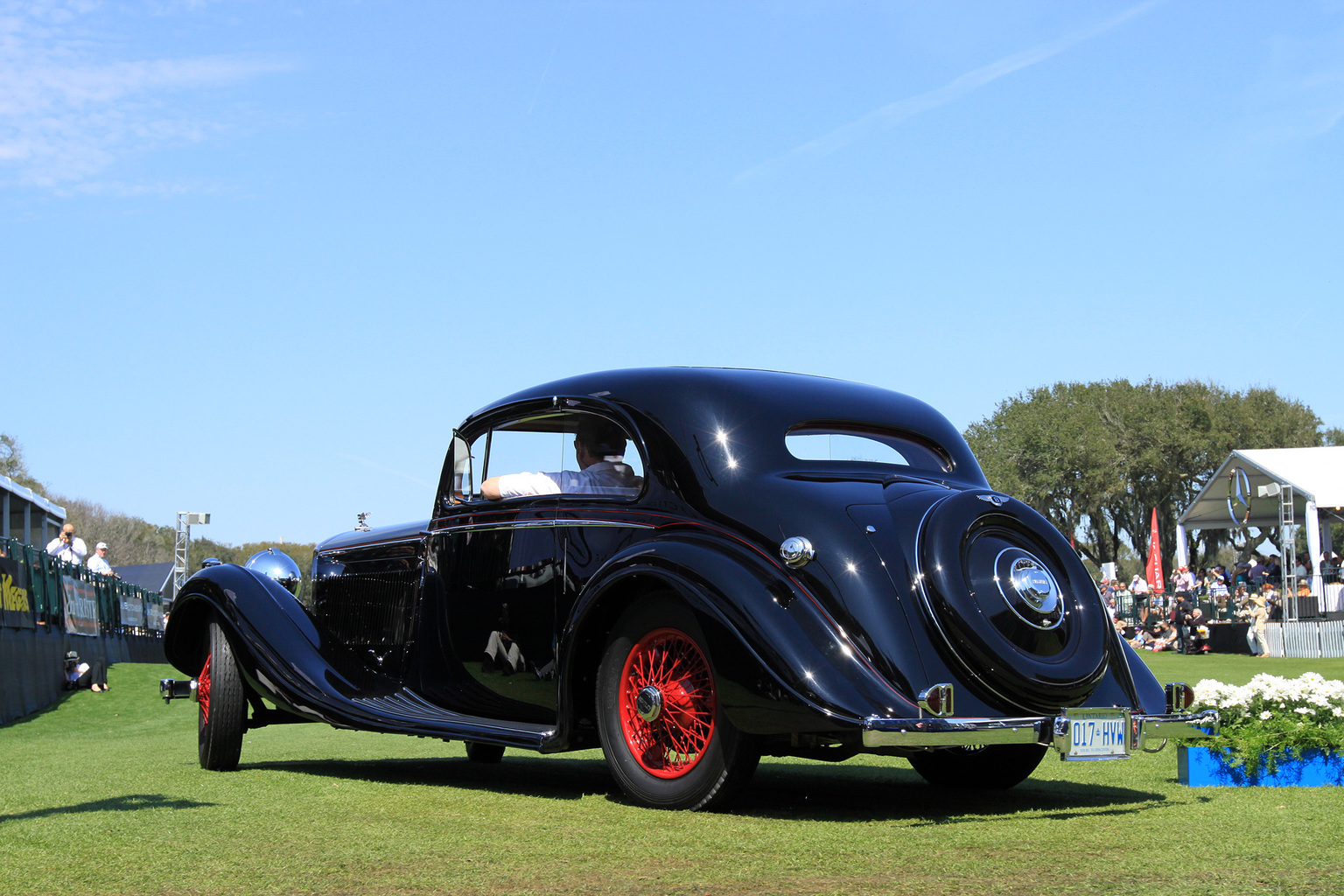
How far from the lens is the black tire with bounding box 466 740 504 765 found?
7.92m

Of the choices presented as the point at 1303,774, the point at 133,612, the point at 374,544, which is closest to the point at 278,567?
the point at 374,544

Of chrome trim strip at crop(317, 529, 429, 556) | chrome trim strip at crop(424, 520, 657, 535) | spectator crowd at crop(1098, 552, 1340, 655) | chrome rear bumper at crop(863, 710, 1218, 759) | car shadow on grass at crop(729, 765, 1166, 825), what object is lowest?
spectator crowd at crop(1098, 552, 1340, 655)

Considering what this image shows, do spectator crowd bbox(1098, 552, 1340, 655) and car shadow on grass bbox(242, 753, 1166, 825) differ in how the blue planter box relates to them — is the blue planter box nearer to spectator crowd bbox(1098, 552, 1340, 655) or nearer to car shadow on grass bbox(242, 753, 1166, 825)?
car shadow on grass bbox(242, 753, 1166, 825)

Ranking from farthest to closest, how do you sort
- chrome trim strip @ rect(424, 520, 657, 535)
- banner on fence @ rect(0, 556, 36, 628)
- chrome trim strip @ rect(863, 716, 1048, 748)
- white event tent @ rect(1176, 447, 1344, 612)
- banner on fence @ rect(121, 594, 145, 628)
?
white event tent @ rect(1176, 447, 1344, 612) < banner on fence @ rect(121, 594, 145, 628) < banner on fence @ rect(0, 556, 36, 628) < chrome trim strip @ rect(424, 520, 657, 535) < chrome trim strip @ rect(863, 716, 1048, 748)

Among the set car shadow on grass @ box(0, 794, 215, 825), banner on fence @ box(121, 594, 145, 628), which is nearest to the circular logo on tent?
banner on fence @ box(121, 594, 145, 628)

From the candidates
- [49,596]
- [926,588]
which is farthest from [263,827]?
[49,596]

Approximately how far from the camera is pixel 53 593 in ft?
55.8

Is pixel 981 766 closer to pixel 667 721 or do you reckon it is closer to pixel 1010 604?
pixel 1010 604

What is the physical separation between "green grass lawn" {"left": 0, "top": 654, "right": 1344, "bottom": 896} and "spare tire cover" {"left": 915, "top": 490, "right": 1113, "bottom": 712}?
53 centimetres

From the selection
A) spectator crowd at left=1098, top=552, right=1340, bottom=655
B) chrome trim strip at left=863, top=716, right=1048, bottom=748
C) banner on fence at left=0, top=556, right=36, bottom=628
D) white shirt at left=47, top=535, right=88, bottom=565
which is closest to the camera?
chrome trim strip at left=863, top=716, right=1048, bottom=748

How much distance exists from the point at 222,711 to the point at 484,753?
1659 millimetres

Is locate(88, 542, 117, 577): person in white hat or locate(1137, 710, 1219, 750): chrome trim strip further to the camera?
locate(88, 542, 117, 577): person in white hat

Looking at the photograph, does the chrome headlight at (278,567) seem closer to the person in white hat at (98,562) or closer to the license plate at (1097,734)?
the license plate at (1097,734)

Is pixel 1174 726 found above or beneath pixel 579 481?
beneath
